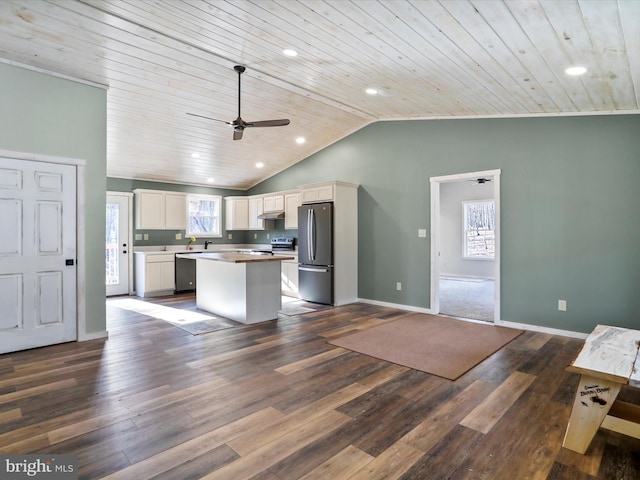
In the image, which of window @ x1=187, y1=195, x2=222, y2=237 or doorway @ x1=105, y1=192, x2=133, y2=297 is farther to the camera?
window @ x1=187, y1=195, x2=222, y2=237

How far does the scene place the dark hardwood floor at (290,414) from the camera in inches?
76.0

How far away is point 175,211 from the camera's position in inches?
307

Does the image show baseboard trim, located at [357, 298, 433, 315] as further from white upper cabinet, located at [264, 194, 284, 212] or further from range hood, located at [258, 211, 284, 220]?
white upper cabinet, located at [264, 194, 284, 212]

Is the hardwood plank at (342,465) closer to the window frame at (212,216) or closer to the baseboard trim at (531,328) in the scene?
the baseboard trim at (531,328)

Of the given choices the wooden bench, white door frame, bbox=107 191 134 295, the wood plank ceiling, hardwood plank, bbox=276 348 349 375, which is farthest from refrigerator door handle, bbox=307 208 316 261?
the wooden bench

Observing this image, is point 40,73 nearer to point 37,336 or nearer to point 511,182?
point 37,336

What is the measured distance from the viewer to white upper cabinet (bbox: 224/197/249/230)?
8.65 metres

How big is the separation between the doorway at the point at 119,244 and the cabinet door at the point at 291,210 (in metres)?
3.10

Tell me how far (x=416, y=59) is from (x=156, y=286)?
612cm

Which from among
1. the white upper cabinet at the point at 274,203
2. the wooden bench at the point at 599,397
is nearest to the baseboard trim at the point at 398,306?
the white upper cabinet at the point at 274,203

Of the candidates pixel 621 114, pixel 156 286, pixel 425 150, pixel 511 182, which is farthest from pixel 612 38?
pixel 156 286

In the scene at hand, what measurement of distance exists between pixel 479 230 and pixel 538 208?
5.60 m

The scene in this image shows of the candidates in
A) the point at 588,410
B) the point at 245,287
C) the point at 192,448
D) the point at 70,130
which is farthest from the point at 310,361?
the point at 70,130

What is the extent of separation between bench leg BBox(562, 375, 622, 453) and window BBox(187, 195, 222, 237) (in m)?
7.57
